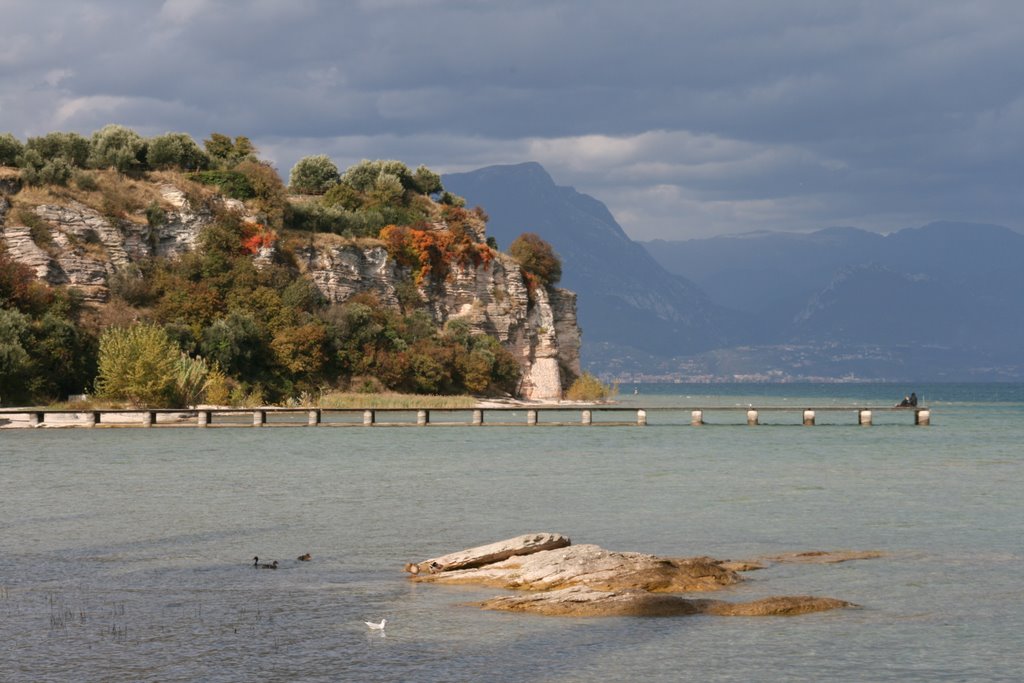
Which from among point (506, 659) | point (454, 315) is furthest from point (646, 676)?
point (454, 315)

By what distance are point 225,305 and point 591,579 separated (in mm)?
72382

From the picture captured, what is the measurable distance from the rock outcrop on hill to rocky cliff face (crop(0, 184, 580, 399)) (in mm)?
67059

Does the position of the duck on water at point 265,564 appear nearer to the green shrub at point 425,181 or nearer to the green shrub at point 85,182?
the green shrub at point 85,182

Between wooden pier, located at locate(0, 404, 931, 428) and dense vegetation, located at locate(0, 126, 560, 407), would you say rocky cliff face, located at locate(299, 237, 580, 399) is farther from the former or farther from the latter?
wooden pier, located at locate(0, 404, 931, 428)

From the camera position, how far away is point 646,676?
14.9 m

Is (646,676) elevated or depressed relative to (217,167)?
depressed

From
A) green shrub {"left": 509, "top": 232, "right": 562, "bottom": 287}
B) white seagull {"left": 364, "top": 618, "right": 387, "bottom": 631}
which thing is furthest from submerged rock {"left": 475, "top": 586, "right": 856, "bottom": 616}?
green shrub {"left": 509, "top": 232, "right": 562, "bottom": 287}

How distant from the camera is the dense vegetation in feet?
241

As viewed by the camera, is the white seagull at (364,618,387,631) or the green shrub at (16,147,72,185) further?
the green shrub at (16,147,72,185)

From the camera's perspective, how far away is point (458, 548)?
2484 centimetres

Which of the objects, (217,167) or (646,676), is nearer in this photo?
(646,676)

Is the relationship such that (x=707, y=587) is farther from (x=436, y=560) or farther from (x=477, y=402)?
(x=477, y=402)

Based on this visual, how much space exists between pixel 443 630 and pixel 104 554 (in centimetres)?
964

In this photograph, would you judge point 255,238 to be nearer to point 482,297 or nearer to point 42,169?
point 42,169
